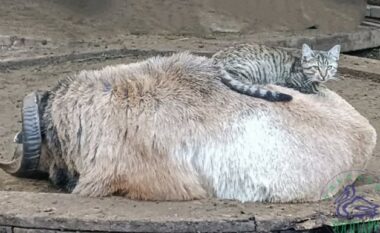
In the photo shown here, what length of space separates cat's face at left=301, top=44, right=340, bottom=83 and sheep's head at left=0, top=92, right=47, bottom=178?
6.33ft

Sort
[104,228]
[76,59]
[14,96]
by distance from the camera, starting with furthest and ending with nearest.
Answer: [76,59]
[14,96]
[104,228]

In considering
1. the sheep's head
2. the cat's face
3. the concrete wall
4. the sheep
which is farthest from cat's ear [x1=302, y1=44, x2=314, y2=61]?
the concrete wall

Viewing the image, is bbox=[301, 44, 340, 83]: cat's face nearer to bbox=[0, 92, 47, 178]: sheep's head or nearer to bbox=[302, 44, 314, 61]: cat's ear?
bbox=[302, 44, 314, 61]: cat's ear

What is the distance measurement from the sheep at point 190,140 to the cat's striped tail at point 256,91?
31 mm

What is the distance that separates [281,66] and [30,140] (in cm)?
197

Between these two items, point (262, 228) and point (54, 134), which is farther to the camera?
point (54, 134)

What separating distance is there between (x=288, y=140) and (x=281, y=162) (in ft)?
0.39

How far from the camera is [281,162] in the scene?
4.35 metres

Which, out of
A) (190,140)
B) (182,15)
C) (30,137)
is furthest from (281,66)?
(182,15)

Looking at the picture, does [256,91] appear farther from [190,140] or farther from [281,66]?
[281,66]

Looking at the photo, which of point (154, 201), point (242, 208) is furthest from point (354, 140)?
point (154, 201)

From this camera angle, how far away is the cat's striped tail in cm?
452

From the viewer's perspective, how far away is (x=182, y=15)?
9.01m

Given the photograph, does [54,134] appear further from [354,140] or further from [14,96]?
[14,96]
